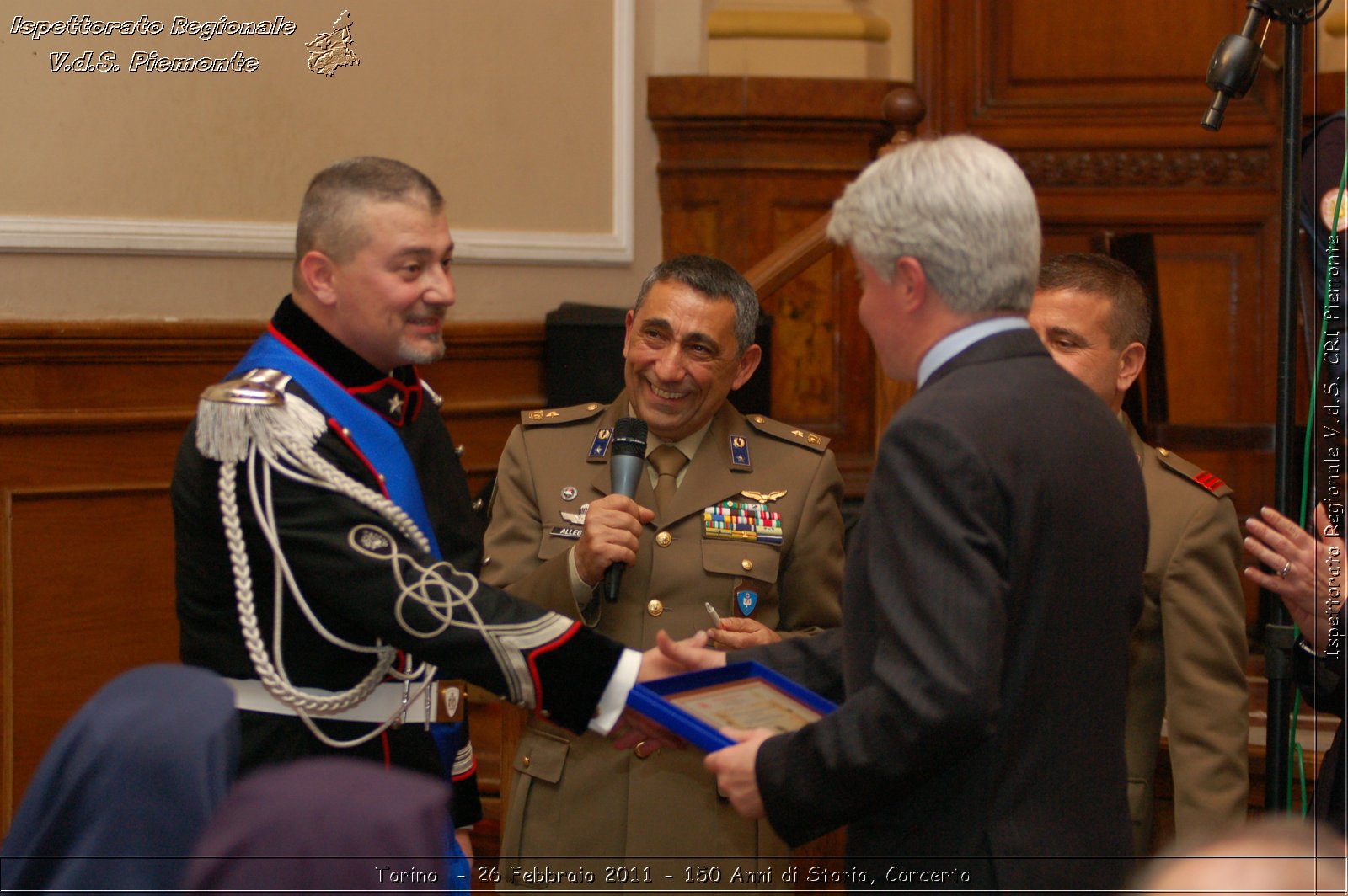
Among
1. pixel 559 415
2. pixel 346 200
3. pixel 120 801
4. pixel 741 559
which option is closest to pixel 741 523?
pixel 741 559

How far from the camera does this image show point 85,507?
3.31m

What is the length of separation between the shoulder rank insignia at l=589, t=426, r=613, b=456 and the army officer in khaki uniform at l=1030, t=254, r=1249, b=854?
2.62ft

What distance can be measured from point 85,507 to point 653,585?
1675 millimetres

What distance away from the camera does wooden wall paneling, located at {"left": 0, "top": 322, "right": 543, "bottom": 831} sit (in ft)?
10.5

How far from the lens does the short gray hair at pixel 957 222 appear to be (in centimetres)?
A: 156

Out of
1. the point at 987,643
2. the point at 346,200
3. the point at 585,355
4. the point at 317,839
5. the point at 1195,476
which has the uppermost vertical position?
the point at 346,200

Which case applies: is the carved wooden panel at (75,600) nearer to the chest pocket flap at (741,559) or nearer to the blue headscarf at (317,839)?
the chest pocket flap at (741,559)

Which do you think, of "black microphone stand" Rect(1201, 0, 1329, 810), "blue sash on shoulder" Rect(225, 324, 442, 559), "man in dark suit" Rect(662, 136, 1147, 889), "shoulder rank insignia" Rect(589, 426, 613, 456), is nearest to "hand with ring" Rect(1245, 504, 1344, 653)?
"black microphone stand" Rect(1201, 0, 1329, 810)

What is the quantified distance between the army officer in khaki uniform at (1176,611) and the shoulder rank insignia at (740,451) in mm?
571

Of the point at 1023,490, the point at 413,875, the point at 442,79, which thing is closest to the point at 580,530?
the point at 1023,490

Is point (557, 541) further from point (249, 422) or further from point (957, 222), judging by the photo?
point (957, 222)

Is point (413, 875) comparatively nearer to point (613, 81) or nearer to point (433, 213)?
point (433, 213)

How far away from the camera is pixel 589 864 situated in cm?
230

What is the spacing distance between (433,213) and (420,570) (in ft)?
1.74
